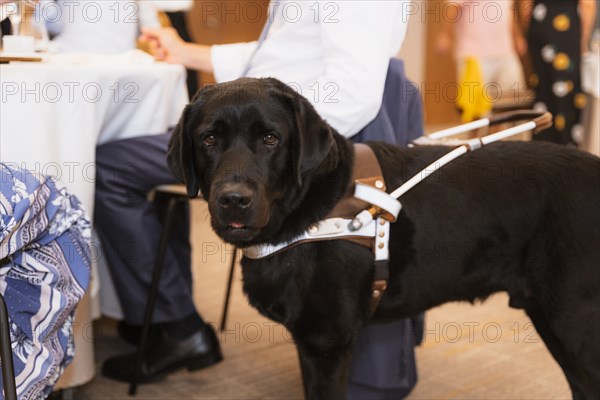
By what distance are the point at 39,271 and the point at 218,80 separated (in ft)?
2.38

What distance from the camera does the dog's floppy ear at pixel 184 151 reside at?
139 cm

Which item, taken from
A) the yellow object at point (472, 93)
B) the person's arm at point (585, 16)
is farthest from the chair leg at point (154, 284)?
the person's arm at point (585, 16)

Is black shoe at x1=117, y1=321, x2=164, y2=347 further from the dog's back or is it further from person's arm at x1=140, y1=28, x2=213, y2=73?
the dog's back

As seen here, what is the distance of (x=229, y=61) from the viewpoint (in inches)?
72.6

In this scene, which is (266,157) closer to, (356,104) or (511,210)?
(356,104)

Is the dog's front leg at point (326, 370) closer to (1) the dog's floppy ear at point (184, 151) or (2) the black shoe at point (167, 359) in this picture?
(1) the dog's floppy ear at point (184, 151)

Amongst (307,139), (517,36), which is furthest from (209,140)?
(517,36)

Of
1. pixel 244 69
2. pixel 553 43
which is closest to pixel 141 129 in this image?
pixel 244 69

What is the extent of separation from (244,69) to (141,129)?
1.30ft

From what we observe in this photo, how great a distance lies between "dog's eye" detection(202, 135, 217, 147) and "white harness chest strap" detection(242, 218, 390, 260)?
0.74ft

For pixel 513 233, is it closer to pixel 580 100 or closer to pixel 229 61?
pixel 229 61

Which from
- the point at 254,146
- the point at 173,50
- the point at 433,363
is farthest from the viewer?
the point at 433,363

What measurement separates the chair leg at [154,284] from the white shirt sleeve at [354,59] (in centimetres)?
60

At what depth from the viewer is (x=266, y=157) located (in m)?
1.33
